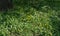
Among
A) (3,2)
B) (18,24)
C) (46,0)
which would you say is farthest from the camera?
(46,0)

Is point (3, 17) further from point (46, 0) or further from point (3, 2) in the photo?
point (46, 0)

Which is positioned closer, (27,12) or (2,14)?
(2,14)

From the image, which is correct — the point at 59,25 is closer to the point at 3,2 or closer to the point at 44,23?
the point at 44,23

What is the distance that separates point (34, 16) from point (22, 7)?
3.39ft

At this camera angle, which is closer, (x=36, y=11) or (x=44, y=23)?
(x=44, y=23)

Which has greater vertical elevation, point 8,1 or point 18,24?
point 8,1

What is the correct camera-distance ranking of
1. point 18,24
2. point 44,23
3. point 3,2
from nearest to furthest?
point 18,24 → point 44,23 → point 3,2

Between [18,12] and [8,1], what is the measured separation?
691 mm

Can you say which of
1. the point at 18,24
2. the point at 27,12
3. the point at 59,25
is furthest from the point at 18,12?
the point at 59,25

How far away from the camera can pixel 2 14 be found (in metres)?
8.02

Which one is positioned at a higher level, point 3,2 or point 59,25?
point 3,2

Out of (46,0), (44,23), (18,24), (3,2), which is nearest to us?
(18,24)

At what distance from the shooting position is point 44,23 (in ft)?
26.1

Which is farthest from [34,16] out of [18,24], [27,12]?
[18,24]
